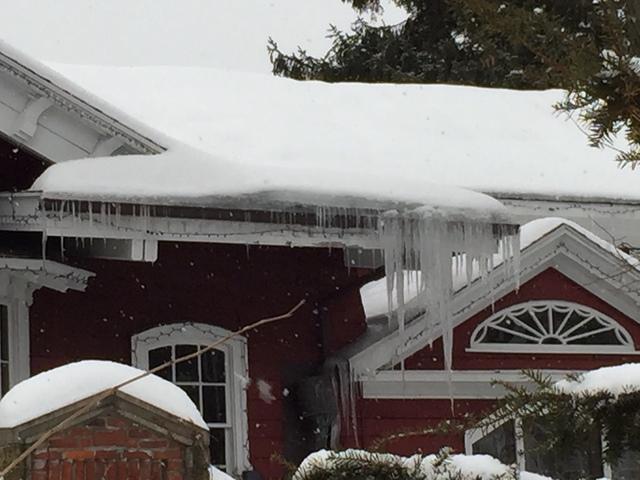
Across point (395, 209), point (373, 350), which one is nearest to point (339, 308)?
point (373, 350)

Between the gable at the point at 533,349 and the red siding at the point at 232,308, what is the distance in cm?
76

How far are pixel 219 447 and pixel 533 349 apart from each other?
8.51 ft

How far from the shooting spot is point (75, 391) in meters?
4.19

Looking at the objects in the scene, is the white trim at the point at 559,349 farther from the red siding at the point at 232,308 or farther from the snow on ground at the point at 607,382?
the snow on ground at the point at 607,382

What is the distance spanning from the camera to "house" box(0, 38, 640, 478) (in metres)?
9.95

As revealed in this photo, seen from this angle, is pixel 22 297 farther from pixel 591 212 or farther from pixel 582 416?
pixel 582 416

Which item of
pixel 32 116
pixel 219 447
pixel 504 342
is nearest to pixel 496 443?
pixel 504 342

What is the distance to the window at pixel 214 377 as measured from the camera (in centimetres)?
1116

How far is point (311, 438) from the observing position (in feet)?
37.9

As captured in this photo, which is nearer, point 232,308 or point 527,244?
point 527,244

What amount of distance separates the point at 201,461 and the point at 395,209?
19.7ft

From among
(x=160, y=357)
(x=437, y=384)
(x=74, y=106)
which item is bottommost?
(x=437, y=384)

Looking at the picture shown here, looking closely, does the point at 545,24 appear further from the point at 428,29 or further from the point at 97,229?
the point at 428,29

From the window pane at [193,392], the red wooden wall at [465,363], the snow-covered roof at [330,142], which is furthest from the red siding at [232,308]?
the snow-covered roof at [330,142]
